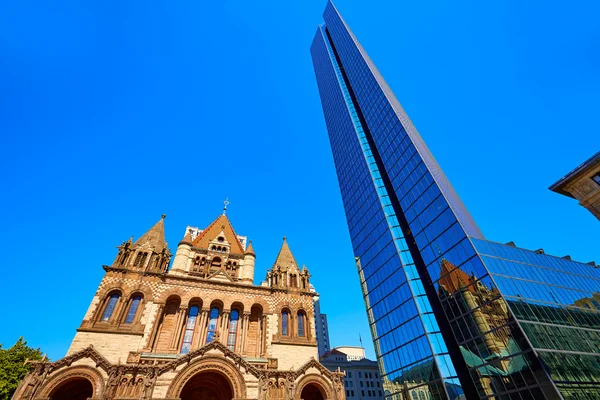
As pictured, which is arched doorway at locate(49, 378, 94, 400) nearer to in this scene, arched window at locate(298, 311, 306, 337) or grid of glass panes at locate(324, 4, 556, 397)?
arched window at locate(298, 311, 306, 337)

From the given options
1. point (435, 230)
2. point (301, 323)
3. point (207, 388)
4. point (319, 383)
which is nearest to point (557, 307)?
point (435, 230)

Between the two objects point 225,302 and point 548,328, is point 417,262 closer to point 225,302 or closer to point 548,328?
point 548,328

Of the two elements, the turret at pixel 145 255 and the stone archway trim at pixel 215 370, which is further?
the turret at pixel 145 255

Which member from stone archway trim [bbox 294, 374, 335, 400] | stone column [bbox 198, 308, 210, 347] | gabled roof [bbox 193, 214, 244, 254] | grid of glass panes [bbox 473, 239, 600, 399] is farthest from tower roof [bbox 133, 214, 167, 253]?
grid of glass panes [bbox 473, 239, 600, 399]

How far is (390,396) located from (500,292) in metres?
21.0

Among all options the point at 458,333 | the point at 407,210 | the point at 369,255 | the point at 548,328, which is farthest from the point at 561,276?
the point at 369,255

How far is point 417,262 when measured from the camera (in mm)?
44781

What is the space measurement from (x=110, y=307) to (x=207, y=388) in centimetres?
1041

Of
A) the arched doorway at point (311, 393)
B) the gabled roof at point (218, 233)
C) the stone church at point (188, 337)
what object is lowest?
the arched doorway at point (311, 393)

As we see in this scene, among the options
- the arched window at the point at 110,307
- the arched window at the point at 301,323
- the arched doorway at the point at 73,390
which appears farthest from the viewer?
the arched window at the point at 301,323

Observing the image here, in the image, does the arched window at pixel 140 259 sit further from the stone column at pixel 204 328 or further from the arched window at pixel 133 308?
the stone column at pixel 204 328

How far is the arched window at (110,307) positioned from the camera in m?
23.4

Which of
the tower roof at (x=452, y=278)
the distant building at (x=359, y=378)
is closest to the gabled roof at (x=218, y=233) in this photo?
the tower roof at (x=452, y=278)

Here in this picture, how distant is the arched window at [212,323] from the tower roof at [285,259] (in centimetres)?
850
